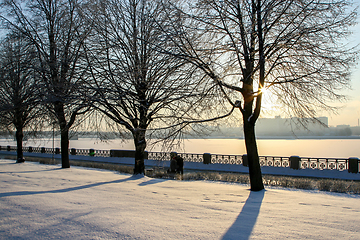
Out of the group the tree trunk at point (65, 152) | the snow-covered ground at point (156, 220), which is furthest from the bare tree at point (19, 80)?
the snow-covered ground at point (156, 220)

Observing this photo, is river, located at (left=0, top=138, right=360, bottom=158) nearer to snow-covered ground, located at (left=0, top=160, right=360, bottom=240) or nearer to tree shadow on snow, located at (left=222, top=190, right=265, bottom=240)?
snow-covered ground, located at (left=0, top=160, right=360, bottom=240)

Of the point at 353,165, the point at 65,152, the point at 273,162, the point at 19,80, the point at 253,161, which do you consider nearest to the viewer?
the point at 253,161

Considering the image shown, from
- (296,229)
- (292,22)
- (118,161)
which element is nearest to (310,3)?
(292,22)

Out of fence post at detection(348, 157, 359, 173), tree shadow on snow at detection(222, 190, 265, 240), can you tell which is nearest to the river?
tree shadow on snow at detection(222, 190, 265, 240)

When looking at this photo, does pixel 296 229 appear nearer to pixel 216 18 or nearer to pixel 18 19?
pixel 216 18

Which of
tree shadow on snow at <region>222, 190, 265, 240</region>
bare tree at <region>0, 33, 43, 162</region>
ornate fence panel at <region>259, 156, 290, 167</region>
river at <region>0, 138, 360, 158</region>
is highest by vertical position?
bare tree at <region>0, 33, 43, 162</region>

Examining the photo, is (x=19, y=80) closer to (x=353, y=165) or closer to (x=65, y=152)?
(x=65, y=152)

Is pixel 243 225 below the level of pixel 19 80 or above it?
below

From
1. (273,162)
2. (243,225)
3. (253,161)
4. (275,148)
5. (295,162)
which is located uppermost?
(253,161)

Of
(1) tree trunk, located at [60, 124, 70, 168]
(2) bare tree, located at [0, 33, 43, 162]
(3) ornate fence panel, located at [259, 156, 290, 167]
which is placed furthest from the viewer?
(3) ornate fence panel, located at [259, 156, 290, 167]

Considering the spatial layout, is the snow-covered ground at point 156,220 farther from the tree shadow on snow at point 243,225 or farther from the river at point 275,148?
the river at point 275,148

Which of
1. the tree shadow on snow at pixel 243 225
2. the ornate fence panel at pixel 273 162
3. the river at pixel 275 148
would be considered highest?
the tree shadow on snow at pixel 243 225

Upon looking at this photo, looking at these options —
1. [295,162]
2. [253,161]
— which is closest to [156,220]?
[253,161]

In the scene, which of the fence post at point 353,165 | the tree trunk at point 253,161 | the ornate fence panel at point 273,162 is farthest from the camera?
the ornate fence panel at point 273,162
